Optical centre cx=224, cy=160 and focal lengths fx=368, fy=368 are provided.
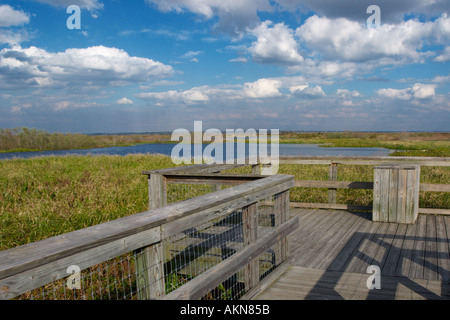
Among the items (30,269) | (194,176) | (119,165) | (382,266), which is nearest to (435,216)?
→ (382,266)

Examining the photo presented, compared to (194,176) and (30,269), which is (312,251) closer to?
(194,176)

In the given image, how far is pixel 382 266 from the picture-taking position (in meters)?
4.14

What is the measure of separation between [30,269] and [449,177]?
12.3m

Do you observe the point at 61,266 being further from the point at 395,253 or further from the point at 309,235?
the point at 309,235

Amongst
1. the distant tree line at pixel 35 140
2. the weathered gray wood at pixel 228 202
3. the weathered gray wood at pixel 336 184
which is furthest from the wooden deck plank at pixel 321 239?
the distant tree line at pixel 35 140

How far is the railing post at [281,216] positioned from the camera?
154 inches

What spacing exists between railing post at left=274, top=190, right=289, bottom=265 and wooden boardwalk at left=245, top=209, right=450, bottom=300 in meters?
0.12

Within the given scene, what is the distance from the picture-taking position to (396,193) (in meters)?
6.17

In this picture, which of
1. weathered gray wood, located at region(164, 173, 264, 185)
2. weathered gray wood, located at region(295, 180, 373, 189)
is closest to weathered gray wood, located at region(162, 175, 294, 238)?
weathered gray wood, located at region(164, 173, 264, 185)

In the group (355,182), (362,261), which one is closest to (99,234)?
(362,261)

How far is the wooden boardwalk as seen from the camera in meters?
3.42

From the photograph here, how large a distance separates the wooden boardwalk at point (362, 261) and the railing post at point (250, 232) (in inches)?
4.7

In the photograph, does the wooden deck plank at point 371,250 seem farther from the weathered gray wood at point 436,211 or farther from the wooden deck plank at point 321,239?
the weathered gray wood at point 436,211

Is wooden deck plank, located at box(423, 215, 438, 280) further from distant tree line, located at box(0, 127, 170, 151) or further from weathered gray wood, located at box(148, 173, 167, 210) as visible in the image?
distant tree line, located at box(0, 127, 170, 151)
